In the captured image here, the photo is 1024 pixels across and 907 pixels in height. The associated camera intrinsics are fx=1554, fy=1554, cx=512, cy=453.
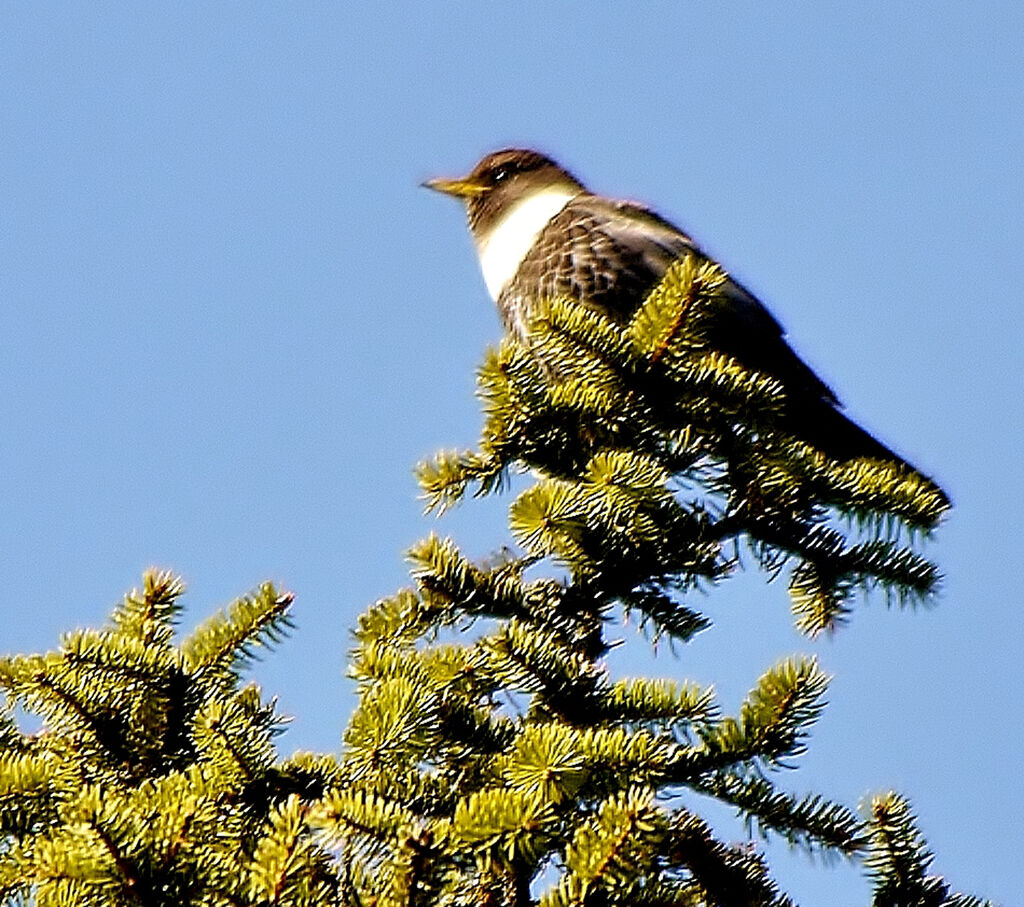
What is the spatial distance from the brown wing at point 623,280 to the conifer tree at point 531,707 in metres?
1.27

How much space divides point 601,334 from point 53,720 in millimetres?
1052

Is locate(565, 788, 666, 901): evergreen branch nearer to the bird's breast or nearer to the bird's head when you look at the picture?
the bird's breast

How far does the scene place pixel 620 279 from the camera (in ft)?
13.4

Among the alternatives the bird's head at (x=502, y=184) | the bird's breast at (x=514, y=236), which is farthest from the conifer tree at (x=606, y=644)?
the bird's head at (x=502, y=184)

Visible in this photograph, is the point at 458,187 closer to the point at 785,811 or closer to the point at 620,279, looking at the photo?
the point at 620,279

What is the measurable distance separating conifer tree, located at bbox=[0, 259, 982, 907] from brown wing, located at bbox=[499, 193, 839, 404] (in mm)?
1270

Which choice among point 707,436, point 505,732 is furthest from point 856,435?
point 505,732

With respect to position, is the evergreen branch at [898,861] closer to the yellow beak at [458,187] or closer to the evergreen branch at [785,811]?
the evergreen branch at [785,811]

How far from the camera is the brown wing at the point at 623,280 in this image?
398cm

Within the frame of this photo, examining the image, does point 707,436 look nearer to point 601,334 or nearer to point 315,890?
point 601,334

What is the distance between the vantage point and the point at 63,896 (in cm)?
167

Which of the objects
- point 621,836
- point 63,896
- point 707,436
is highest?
point 707,436

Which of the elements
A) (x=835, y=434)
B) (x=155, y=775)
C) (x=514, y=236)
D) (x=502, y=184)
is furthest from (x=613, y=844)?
(x=502, y=184)

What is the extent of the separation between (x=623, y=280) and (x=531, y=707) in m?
2.12
